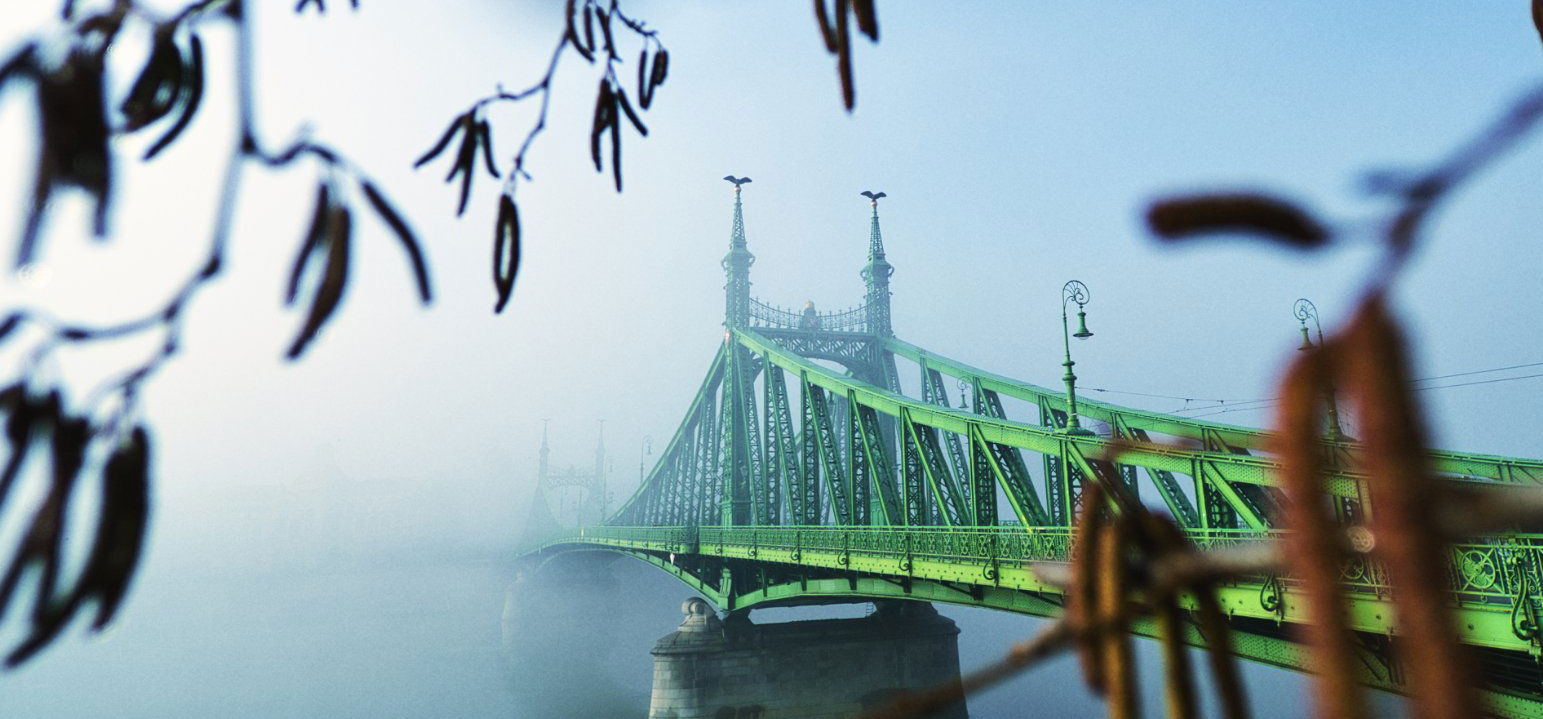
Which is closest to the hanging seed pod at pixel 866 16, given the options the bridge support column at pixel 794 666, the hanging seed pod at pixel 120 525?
the hanging seed pod at pixel 120 525

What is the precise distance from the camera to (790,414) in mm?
41344

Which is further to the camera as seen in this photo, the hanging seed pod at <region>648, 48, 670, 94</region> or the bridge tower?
the bridge tower

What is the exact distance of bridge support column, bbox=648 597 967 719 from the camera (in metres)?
29.3

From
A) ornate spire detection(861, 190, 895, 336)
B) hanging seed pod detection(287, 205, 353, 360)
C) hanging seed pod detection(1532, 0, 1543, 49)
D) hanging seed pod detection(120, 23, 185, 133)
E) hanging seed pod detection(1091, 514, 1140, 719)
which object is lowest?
hanging seed pod detection(1091, 514, 1140, 719)

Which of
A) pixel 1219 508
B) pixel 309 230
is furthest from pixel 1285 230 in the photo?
pixel 1219 508

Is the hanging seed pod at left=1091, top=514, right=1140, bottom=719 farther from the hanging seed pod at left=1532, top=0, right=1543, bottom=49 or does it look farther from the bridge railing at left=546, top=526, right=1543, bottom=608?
the hanging seed pod at left=1532, top=0, right=1543, bottom=49

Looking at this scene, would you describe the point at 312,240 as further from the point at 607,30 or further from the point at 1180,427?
the point at 1180,427

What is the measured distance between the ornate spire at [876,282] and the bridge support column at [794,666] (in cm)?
2245

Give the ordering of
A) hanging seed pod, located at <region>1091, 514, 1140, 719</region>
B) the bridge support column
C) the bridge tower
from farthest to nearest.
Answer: the bridge tower
the bridge support column
hanging seed pod, located at <region>1091, 514, 1140, 719</region>

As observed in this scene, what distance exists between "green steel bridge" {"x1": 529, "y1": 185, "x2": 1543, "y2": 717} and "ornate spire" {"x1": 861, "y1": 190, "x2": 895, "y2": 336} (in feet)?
0.38

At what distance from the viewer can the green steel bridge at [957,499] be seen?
320 inches

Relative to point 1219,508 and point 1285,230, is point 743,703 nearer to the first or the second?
point 1219,508

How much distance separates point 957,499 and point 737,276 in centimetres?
2813

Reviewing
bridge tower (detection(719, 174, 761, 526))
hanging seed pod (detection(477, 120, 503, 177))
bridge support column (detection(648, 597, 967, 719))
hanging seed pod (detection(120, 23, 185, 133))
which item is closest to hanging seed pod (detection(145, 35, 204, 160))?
hanging seed pod (detection(120, 23, 185, 133))
